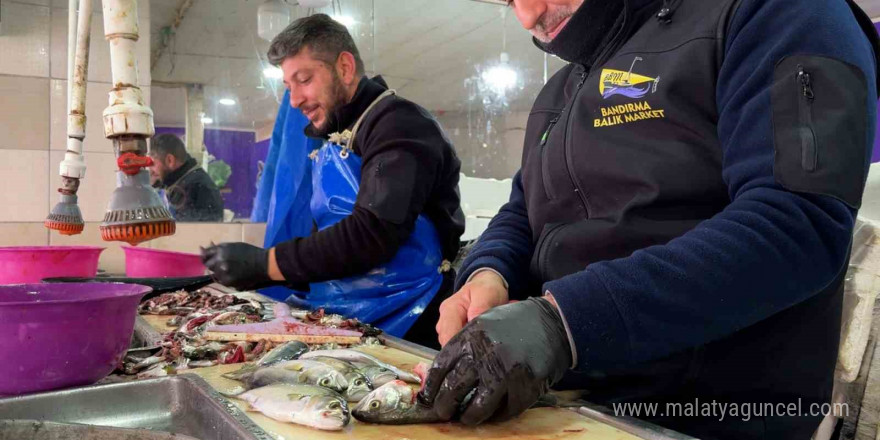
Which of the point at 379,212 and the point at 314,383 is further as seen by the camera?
the point at 379,212

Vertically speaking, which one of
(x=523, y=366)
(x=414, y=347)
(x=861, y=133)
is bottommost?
(x=414, y=347)

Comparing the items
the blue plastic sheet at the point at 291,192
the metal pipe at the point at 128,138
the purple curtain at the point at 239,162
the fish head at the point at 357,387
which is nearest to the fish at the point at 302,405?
the fish head at the point at 357,387

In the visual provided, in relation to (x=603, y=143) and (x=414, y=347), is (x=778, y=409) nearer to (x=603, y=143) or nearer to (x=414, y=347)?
(x=603, y=143)

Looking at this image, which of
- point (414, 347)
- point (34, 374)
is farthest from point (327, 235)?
point (34, 374)

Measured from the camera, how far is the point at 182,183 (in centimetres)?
407

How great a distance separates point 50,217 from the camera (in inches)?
95.5

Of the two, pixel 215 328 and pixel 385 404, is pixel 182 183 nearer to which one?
pixel 215 328

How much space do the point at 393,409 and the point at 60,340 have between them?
0.67 m

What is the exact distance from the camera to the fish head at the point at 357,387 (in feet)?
4.17

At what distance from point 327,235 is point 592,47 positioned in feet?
4.35

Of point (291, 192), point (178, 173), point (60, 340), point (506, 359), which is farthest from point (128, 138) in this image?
point (178, 173)

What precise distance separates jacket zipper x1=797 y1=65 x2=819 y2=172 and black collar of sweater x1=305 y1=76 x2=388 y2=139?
1941 mm

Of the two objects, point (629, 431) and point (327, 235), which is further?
point (327, 235)

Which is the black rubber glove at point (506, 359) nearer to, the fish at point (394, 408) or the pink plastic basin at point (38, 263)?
the fish at point (394, 408)
